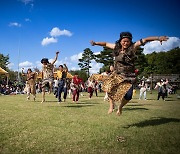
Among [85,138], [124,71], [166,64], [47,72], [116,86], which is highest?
[166,64]

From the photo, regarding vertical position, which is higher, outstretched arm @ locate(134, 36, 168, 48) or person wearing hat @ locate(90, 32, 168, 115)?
outstretched arm @ locate(134, 36, 168, 48)

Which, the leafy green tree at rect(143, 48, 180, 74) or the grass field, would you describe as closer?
the grass field

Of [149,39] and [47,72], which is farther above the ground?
[149,39]

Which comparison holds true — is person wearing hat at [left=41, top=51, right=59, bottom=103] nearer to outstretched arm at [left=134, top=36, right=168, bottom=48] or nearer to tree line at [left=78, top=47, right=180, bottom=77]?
outstretched arm at [left=134, top=36, right=168, bottom=48]

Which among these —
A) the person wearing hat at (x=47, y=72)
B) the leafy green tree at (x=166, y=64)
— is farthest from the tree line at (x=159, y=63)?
the person wearing hat at (x=47, y=72)

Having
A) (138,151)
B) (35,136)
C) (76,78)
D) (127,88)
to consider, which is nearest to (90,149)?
(138,151)

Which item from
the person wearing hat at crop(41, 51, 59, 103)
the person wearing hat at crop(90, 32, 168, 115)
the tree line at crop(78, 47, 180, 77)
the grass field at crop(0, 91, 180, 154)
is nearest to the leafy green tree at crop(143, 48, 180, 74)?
the tree line at crop(78, 47, 180, 77)

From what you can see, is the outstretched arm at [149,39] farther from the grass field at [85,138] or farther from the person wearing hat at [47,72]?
the person wearing hat at [47,72]

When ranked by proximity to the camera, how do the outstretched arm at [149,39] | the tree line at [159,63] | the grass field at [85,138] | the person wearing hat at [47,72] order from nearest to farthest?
the grass field at [85,138] < the outstretched arm at [149,39] < the person wearing hat at [47,72] < the tree line at [159,63]

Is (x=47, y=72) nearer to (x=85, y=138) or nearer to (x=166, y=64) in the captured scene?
(x=85, y=138)

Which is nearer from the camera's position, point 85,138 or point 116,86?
point 85,138

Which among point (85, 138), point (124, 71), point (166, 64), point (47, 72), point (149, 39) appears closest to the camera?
point (85, 138)

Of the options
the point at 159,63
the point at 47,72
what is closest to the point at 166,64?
the point at 159,63

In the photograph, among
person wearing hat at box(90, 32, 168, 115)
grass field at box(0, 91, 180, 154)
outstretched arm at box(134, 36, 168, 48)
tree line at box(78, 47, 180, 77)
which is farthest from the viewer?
tree line at box(78, 47, 180, 77)
